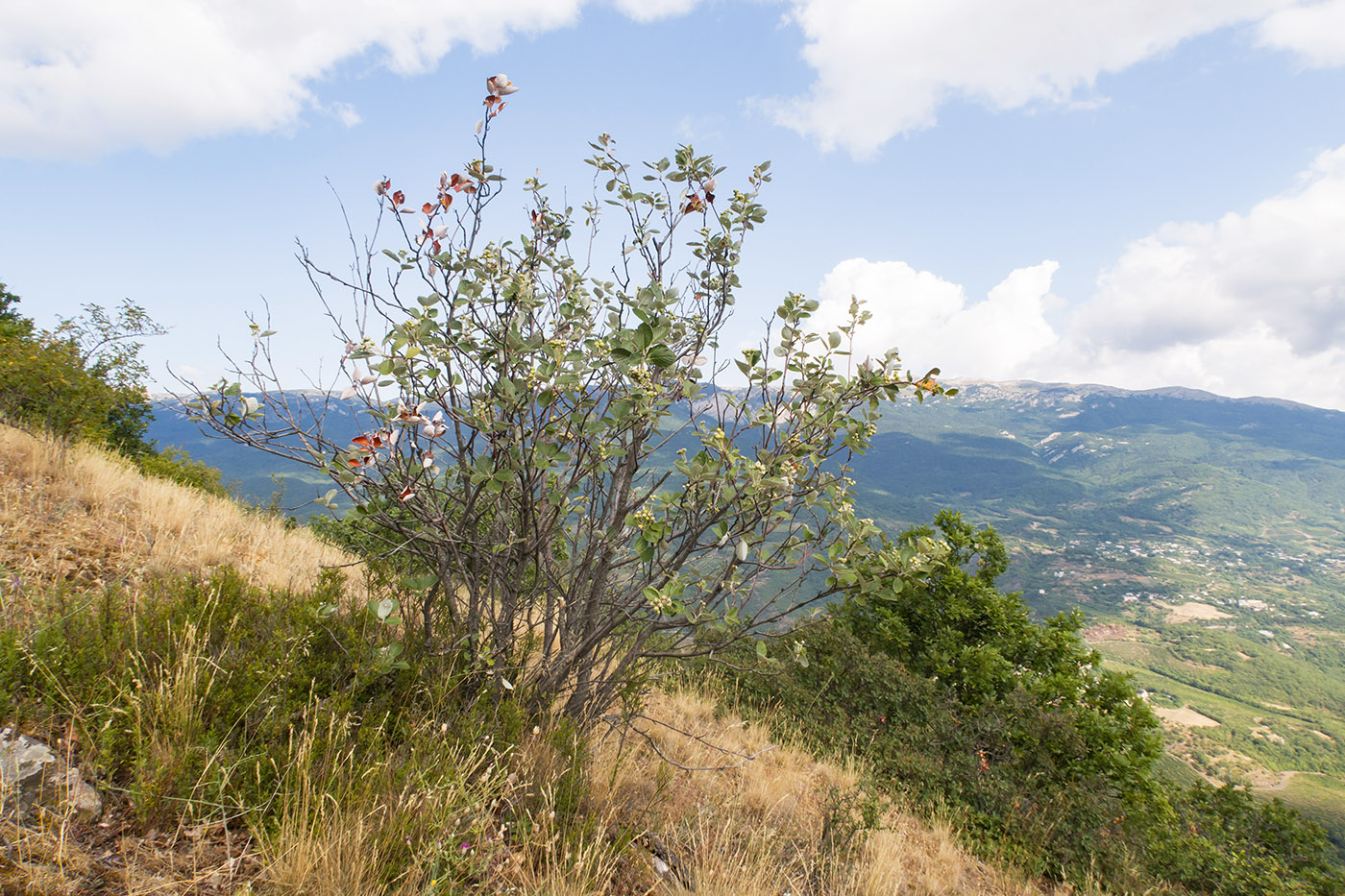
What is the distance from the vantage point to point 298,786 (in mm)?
2414

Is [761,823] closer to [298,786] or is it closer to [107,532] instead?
[298,786]

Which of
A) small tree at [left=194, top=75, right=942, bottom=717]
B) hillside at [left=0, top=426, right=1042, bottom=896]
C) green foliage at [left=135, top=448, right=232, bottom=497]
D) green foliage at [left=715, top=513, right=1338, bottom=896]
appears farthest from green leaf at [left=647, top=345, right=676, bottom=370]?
green foliage at [left=135, top=448, right=232, bottom=497]

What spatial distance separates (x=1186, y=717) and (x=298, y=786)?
162209mm

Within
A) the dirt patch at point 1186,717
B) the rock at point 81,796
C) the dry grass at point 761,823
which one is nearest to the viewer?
the rock at point 81,796

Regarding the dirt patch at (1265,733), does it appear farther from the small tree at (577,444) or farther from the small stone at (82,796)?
the small stone at (82,796)

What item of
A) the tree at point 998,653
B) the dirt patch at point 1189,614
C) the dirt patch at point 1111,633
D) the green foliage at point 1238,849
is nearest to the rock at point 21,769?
the tree at point 998,653

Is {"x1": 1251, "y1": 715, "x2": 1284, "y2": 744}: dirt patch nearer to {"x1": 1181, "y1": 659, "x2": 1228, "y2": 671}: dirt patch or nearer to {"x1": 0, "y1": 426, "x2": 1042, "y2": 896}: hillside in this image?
{"x1": 1181, "y1": 659, "x2": 1228, "y2": 671}: dirt patch

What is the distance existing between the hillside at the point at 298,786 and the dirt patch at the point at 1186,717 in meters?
148

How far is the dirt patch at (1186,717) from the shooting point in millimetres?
108812

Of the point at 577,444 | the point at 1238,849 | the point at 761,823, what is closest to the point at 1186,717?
the point at 1238,849

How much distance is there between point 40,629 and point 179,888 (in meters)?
→ 1.69

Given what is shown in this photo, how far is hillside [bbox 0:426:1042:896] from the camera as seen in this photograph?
2.12 meters

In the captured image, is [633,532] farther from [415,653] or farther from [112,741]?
[112,741]

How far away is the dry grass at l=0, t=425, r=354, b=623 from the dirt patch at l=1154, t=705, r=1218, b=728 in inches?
5877
